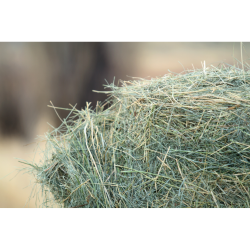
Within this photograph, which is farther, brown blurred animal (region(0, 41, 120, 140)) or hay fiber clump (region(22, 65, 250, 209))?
brown blurred animal (region(0, 41, 120, 140))

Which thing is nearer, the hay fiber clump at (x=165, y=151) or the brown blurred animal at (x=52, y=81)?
the hay fiber clump at (x=165, y=151)

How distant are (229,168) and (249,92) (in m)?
0.25

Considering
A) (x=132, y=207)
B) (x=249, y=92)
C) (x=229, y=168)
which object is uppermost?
(x=249, y=92)

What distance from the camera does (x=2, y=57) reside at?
3.07 ft

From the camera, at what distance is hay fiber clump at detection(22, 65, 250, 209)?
1.77 ft

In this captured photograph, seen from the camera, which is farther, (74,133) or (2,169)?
(2,169)

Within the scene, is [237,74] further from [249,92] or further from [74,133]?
[74,133]

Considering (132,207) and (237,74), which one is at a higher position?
(237,74)

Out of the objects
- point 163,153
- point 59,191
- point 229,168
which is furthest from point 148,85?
point 59,191

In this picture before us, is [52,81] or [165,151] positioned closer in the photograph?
[165,151]

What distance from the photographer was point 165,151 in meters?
0.58

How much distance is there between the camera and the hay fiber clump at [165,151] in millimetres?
540

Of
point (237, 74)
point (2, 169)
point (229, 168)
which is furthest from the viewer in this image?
point (2, 169)

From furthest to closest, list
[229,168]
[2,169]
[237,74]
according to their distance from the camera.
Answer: [2,169], [237,74], [229,168]
